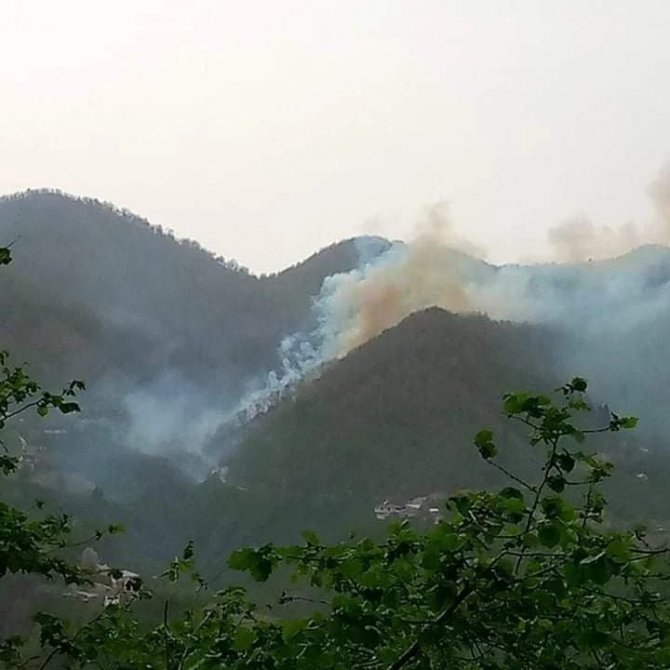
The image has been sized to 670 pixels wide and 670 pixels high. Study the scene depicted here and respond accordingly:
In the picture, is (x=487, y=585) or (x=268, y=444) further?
(x=268, y=444)

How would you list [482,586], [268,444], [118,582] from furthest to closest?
[268,444], [118,582], [482,586]

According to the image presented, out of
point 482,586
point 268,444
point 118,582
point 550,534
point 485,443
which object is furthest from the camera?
point 268,444

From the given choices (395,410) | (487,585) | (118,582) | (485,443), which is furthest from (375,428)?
(487,585)

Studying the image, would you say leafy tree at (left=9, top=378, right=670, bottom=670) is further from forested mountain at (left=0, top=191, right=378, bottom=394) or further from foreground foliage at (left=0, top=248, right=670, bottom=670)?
forested mountain at (left=0, top=191, right=378, bottom=394)

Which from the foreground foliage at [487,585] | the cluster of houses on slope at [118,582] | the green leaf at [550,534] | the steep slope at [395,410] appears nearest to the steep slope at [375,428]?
the steep slope at [395,410]

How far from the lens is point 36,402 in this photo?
4.24m

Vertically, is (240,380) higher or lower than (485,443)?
higher

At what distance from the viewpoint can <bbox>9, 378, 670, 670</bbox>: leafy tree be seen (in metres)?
1.95

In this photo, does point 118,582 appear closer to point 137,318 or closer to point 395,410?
point 395,410

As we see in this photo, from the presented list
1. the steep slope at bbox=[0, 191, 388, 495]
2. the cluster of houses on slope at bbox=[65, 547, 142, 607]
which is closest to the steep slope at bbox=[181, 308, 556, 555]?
the steep slope at bbox=[0, 191, 388, 495]

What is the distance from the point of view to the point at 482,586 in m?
2.01

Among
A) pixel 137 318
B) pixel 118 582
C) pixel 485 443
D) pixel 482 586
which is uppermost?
pixel 137 318

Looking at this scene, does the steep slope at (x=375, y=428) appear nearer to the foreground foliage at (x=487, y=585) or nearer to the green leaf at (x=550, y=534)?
the foreground foliage at (x=487, y=585)

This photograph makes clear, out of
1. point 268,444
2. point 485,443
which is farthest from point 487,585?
point 268,444
